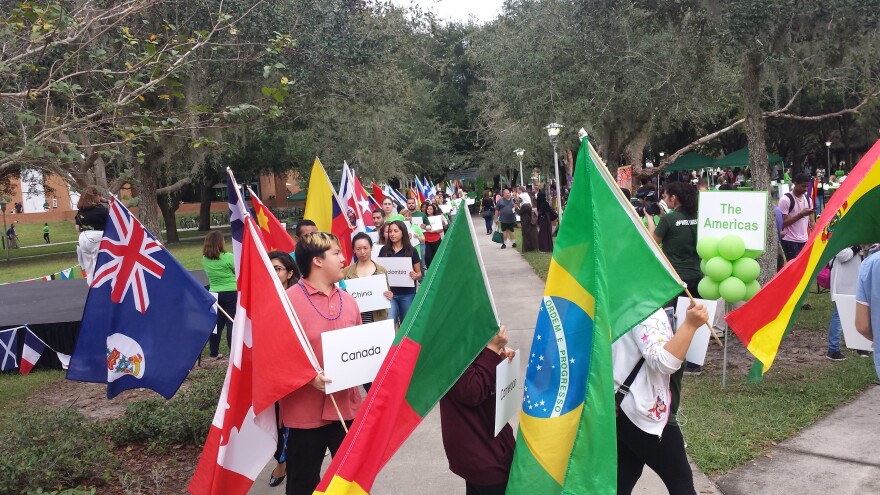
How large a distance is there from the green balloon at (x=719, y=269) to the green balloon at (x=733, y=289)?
71 mm

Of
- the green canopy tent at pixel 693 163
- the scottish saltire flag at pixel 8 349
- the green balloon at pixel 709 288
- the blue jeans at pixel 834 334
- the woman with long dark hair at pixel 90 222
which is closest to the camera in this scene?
the green balloon at pixel 709 288

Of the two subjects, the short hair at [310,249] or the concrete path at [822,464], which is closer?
the short hair at [310,249]

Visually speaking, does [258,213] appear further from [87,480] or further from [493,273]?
[493,273]

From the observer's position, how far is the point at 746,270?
17.5 ft

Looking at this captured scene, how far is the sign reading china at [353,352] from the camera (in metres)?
3.73

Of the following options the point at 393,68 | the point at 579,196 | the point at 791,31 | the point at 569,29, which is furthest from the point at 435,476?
the point at 393,68

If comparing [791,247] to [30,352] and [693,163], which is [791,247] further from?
→ [693,163]

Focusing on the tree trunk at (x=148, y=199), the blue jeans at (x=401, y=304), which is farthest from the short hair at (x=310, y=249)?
the tree trunk at (x=148, y=199)

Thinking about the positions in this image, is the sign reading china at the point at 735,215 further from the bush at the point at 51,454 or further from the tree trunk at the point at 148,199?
the tree trunk at the point at 148,199

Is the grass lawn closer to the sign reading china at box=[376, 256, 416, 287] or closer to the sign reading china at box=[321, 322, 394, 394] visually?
the sign reading china at box=[321, 322, 394, 394]

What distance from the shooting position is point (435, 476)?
530 cm

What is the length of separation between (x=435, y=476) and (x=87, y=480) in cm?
249

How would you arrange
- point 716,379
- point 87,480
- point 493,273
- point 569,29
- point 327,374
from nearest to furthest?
point 327,374
point 87,480
point 716,379
point 569,29
point 493,273

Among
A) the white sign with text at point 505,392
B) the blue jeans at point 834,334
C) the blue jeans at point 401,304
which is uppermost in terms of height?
the white sign with text at point 505,392
